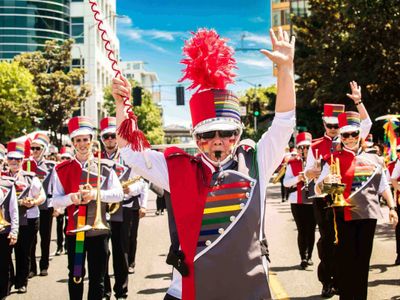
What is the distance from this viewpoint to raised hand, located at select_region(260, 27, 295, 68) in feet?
11.8

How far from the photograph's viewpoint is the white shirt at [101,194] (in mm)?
6504

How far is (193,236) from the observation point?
3.67 metres

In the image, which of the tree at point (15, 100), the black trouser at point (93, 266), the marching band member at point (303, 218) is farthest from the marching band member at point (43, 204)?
the tree at point (15, 100)

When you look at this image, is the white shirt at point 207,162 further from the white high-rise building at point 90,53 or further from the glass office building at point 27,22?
the glass office building at point 27,22

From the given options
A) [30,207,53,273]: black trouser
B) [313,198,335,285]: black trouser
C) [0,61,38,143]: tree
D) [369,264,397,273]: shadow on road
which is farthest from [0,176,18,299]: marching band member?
[0,61,38,143]: tree

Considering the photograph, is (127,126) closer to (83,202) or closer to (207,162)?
(207,162)

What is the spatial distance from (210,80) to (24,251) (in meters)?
5.86

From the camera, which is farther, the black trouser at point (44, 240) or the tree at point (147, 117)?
the tree at point (147, 117)

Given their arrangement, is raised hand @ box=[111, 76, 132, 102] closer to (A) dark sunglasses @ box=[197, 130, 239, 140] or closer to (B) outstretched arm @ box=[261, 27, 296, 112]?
(A) dark sunglasses @ box=[197, 130, 239, 140]

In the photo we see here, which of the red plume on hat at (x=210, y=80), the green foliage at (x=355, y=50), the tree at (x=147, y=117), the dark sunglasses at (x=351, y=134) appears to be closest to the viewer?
the red plume on hat at (x=210, y=80)

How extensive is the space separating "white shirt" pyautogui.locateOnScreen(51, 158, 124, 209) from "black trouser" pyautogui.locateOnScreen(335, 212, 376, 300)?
8.30ft

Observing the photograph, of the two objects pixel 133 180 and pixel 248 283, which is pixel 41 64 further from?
pixel 248 283

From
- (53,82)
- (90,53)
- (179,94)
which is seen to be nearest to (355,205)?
(179,94)

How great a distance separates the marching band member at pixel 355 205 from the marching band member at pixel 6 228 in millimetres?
3802
